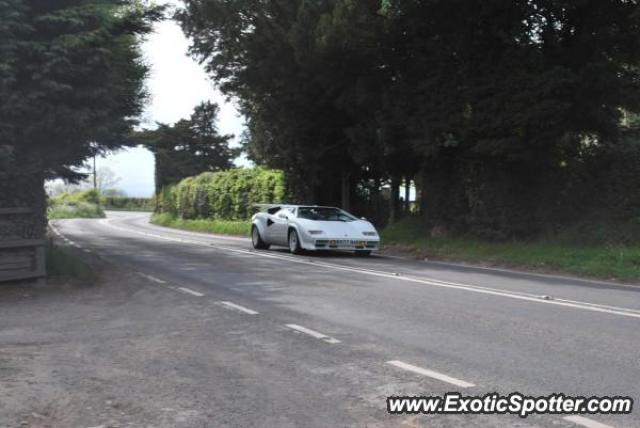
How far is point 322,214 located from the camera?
18.4m

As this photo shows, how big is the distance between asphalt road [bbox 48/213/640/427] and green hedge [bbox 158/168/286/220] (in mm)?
20375

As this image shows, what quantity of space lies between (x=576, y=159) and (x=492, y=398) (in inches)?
587

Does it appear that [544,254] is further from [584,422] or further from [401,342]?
[584,422]

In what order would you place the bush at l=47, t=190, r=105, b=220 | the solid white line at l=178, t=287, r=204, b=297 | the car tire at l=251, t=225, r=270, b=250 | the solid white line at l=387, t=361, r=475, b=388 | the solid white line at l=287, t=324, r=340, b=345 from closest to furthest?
1. the solid white line at l=387, t=361, r=475, b=388
2. the solid white line at l=287, t=324, r=340, b=345
3. the solid white line at l=178, t=287, r=204, b=297
4. the car tire at l=251, t=225, r=270, b=250
5. the bush at l=47, t=190, r=105, b=220

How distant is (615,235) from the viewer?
15.8 meters

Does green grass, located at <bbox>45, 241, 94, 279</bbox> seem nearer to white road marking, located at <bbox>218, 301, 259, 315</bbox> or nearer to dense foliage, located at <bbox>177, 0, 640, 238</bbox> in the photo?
white road marking, located at <bbox>218, 301, 259, 315</bbox>

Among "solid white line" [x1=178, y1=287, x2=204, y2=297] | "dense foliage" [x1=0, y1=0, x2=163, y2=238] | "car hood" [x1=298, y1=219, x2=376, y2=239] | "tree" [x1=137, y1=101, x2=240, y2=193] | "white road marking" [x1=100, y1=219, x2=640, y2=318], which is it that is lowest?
"solid white line" [x1=178, y1=287, x2=204, y2=297]

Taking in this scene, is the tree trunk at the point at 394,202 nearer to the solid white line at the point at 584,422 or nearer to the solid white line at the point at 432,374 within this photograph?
the solid white line at the point at 432,374

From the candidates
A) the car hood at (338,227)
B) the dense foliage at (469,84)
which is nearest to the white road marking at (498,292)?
the car hood at (338,227)

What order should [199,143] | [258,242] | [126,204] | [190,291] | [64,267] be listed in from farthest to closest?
[126,204] → [199,143] → [258,242] → [64,267] → [190,291]

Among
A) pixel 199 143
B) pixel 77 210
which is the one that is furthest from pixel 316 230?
pixel 77 210

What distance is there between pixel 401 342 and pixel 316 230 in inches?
417

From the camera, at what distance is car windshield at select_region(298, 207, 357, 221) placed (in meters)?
18.1

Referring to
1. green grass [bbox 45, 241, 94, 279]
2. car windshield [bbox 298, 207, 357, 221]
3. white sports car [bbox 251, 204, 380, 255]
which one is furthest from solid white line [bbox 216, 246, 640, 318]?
green grass [bbox 45, 241, 94, 279]
